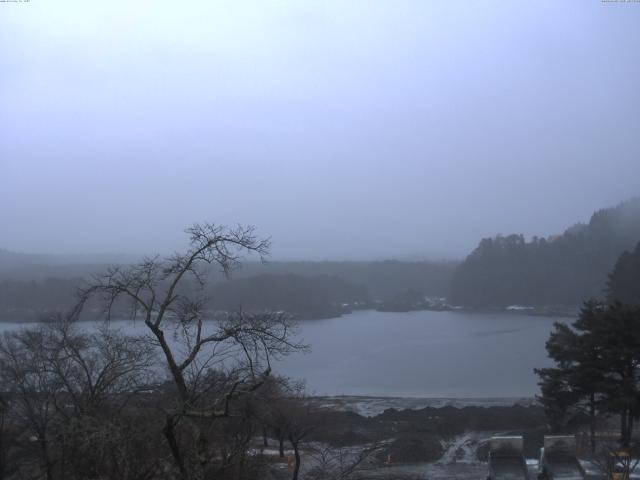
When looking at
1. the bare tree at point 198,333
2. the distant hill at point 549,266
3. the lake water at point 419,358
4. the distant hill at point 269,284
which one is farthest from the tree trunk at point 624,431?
the distant hill at point 549,266

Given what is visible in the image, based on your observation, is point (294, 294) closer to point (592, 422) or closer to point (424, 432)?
point (424, 432)

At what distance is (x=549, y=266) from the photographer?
A: 3603cm

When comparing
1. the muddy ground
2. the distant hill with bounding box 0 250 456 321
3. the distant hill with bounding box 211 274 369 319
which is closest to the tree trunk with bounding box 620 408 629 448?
the muddy ground

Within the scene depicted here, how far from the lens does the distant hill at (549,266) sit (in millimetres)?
34000

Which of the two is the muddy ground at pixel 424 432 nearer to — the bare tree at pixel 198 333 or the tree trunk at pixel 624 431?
the tree trunk at pixel 624 431

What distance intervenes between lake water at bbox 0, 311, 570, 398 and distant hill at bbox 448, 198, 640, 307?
5.14 metres

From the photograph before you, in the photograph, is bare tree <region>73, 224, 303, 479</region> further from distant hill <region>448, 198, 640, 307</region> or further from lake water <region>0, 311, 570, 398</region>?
distant hill <region>448, 198, 640, 307</region>

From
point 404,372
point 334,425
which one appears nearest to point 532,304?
point 404,372

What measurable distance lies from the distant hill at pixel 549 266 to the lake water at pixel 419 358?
5.14m

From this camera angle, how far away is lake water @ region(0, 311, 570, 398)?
15242 mm

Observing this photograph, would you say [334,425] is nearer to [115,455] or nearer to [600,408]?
[600,408]

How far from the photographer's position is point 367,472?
23.0 ft

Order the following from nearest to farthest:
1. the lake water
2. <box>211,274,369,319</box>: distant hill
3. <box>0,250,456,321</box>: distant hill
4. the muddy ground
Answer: the muddy ground
the lake water
<box>0,250,456,321</box>: distant hill
<box>211,274,369,319</box>: distant hill

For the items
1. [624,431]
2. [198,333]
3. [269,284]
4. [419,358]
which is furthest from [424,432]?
[269,284]
